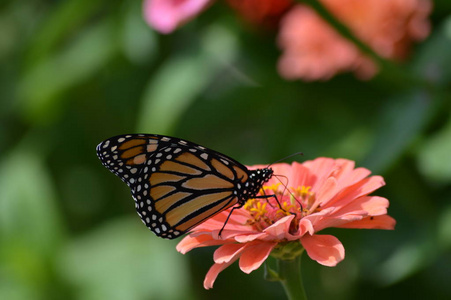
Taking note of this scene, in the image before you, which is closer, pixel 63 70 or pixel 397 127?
pixel 397 127

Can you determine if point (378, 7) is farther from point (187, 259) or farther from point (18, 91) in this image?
point (18, 91)

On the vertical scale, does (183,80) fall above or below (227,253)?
above

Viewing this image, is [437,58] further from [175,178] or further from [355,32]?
[175,178]

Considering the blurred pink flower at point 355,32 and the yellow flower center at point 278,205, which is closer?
the yellow flower center at point 278,205

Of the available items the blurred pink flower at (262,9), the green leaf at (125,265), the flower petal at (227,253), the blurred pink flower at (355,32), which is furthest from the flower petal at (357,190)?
the green leaf at (125,265)

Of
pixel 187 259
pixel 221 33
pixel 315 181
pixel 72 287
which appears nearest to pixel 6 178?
pixel 72 287

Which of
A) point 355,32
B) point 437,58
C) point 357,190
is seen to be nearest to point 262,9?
point 355,32

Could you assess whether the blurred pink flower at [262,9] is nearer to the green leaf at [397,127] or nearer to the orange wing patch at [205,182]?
the green leaf at [397,127]

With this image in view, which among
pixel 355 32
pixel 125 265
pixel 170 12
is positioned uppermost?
pixel 170 12
